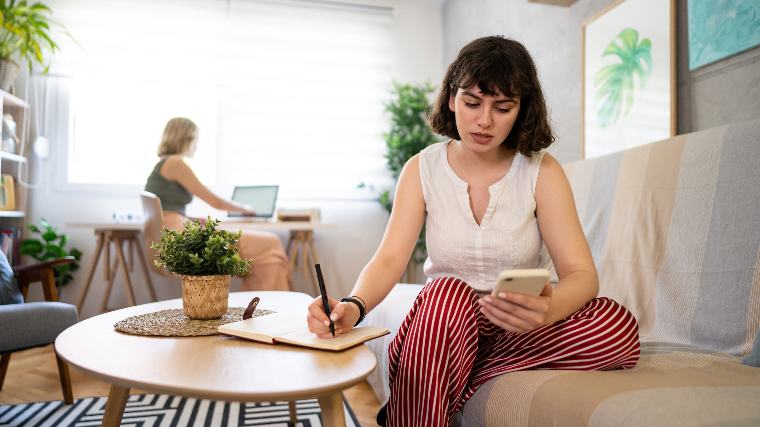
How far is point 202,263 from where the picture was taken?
3.92ft

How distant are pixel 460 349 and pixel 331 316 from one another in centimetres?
23

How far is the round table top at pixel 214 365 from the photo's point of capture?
72cm

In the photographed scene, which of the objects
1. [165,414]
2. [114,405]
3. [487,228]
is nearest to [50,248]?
[165,414]

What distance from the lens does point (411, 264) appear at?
3910mm

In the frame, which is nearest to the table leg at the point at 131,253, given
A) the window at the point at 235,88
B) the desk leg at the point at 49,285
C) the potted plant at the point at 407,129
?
the window at the point at 235,88

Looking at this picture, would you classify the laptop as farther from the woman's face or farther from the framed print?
the woman's face

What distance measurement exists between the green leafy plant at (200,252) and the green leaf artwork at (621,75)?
162cm

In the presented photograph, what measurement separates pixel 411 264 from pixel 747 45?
8.68 ft

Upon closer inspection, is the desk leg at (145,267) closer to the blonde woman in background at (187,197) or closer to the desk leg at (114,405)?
the blonde woman in background at (187,197)

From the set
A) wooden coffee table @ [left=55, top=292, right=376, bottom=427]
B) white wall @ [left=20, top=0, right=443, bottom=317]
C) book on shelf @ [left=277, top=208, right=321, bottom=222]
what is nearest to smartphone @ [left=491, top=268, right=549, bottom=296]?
wooden coffee table @ [left=55, top=292, right=376, bottom=427]

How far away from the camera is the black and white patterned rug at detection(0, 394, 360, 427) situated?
1767 mm

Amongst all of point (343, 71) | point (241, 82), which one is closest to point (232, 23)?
point (241, 82)

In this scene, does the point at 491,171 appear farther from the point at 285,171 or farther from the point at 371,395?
the point at 285,171

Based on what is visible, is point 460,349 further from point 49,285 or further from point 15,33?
point 15,33
